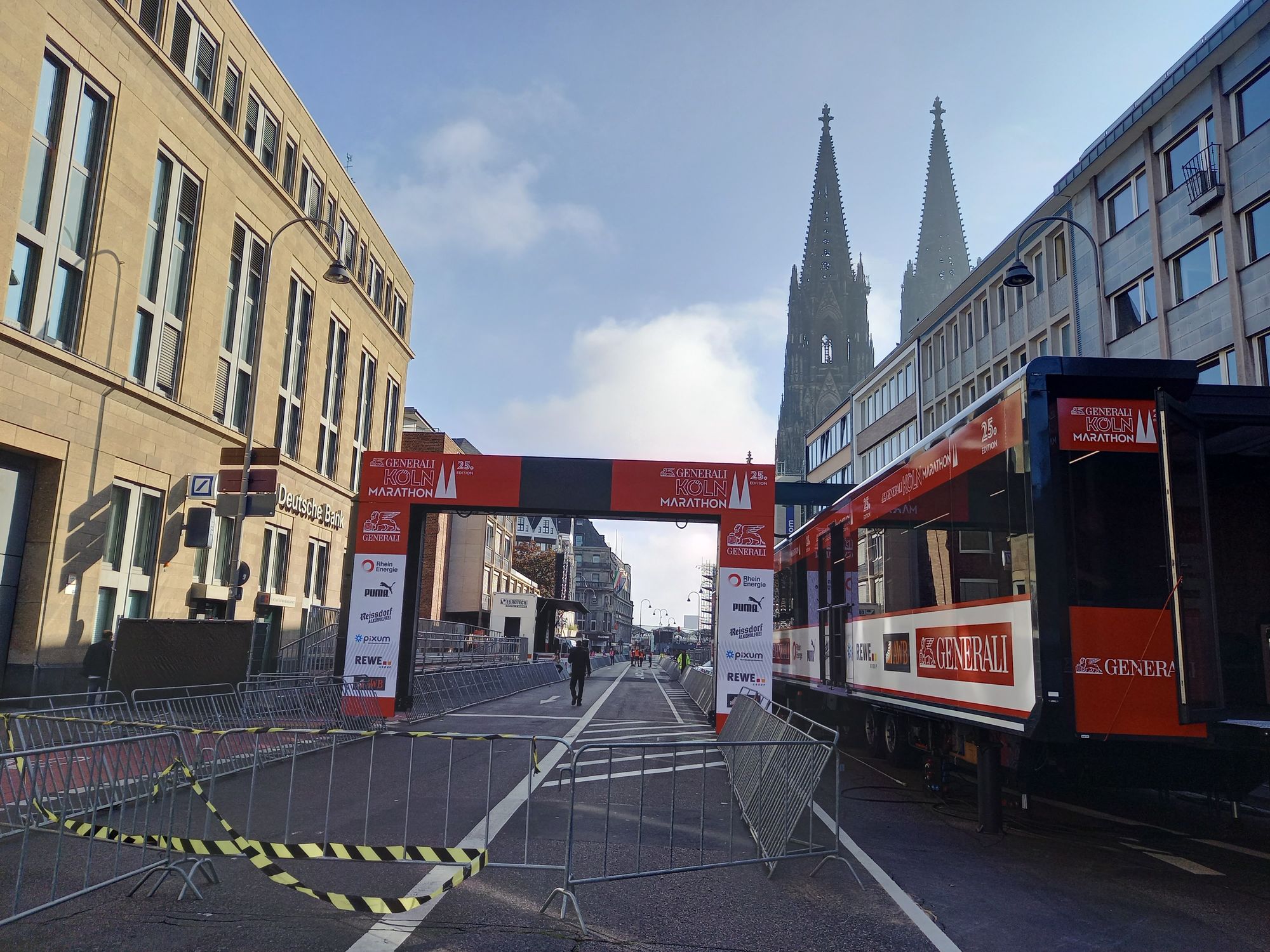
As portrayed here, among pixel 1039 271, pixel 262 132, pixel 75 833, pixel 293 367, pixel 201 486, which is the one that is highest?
pixel 262 132

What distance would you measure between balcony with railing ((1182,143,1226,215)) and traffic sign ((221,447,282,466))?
23036 millimetres

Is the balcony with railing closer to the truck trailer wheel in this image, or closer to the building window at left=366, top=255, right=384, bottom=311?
the truck trailer wheel

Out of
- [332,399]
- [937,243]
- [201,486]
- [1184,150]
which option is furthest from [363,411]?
[937,243]

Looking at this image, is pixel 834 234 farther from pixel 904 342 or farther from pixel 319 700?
pixel 319 700

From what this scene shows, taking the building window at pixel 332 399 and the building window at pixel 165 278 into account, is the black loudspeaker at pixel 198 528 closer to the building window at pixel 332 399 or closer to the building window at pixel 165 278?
the building window at pixel 165 278

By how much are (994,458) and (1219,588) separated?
246 cm

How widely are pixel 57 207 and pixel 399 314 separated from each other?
2516 centimetres

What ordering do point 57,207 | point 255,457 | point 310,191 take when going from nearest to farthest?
point 57,207, point 255,457, point 310,191

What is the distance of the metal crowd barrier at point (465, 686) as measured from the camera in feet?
68.8

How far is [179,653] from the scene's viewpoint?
50.9 ft

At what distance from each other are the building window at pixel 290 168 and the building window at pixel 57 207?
10171 mm

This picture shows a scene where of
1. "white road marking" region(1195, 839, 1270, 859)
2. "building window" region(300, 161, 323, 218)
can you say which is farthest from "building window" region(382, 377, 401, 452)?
"white road marking" region(1195, 839, 1270, 859)

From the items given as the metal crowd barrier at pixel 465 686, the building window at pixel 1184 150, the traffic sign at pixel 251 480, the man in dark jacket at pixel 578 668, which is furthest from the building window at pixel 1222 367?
the traffic sign at pixel 251 480

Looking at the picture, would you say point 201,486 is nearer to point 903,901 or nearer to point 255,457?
point 255,457
